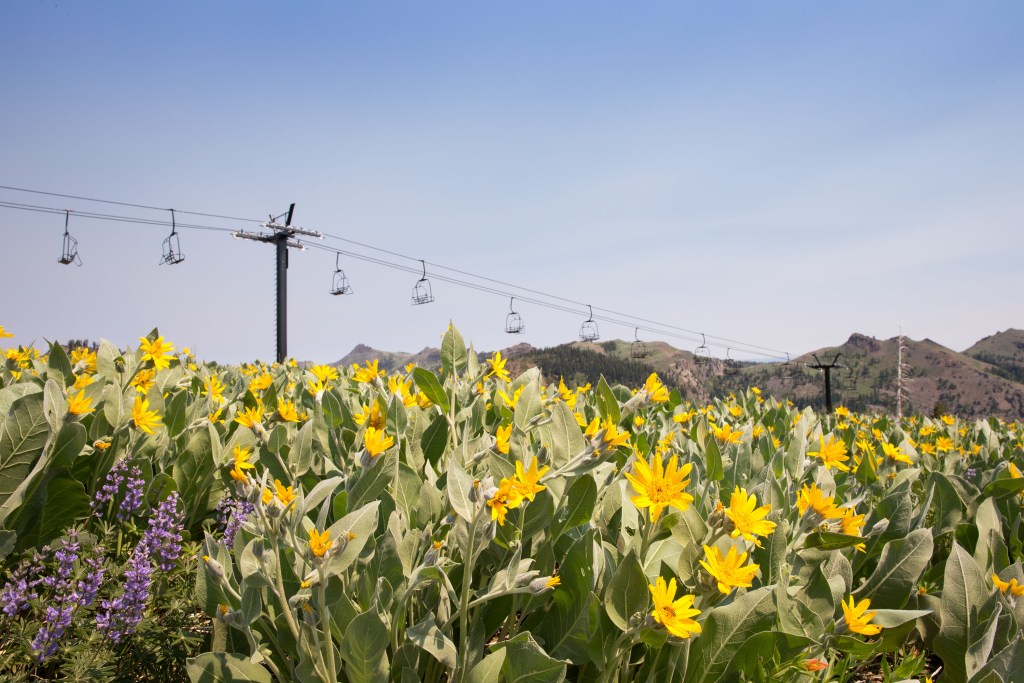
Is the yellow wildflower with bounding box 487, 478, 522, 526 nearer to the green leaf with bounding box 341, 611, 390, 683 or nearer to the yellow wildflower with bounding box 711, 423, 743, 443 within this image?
the green leaf with bounding box 341, 611, 390, 683

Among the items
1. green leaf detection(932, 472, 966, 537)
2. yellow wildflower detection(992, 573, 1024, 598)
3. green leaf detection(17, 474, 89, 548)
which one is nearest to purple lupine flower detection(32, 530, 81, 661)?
green leaf detection(17, 474, 89, 548)

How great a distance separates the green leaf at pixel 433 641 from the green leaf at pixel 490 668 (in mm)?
50

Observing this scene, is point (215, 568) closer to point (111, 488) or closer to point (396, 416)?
point (396, 416)

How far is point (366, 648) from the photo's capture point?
1190mm

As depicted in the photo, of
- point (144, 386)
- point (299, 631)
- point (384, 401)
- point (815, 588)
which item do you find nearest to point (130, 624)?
point (299, 631)

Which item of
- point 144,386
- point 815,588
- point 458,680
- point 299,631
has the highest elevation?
point 144,386

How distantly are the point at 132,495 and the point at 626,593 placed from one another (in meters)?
→ 1.83

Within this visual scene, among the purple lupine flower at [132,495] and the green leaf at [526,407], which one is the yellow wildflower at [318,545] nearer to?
the green leaf at [526,407]

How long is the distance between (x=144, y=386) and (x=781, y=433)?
134 inches

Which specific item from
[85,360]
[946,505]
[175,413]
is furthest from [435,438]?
[85,360]

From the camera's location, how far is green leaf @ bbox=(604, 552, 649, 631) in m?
1.24

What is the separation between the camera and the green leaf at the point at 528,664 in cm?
126

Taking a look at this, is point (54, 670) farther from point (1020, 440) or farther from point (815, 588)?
point (1020, 440)

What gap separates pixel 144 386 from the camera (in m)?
2.88
